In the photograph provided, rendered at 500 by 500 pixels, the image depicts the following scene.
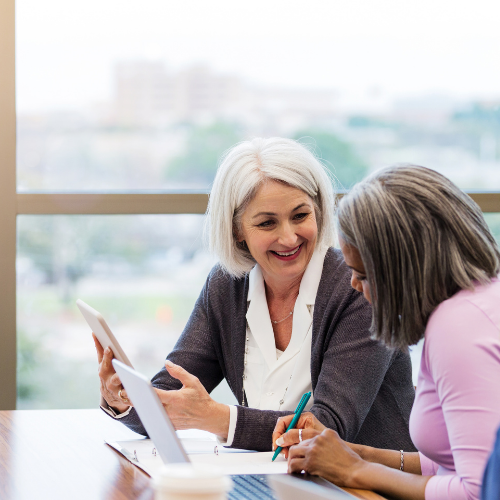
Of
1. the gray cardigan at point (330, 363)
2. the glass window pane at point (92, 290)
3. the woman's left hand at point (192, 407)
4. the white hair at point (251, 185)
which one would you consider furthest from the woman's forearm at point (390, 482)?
the glass window pane at point (92, 290)

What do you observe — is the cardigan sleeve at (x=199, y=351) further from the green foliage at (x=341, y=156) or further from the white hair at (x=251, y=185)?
the green foliage at (x=341, y=156)

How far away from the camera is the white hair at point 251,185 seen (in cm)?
181

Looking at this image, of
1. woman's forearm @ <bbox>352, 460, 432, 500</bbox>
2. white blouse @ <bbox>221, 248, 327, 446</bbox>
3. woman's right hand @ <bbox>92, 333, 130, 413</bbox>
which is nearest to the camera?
woman's forearm @ <bbox>352, 460, 432, 500</bbox>

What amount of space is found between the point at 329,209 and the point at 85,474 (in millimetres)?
990

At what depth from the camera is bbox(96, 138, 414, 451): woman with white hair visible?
1521mm

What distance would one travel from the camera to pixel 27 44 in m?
2.78

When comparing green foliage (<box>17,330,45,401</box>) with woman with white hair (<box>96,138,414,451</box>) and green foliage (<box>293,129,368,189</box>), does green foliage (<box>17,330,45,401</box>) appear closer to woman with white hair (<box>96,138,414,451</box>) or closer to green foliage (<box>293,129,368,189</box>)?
woman with white hair (<box>96,138,414,451</box>)

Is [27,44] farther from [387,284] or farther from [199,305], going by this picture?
[387,284]

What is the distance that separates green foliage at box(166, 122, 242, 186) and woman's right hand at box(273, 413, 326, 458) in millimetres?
1638

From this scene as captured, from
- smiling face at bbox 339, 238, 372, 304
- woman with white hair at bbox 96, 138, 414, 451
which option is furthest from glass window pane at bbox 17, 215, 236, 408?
smiling face at bbox 339, 238, 372, 304

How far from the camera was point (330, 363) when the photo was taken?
5.23 feet

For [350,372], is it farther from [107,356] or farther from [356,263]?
[107,356]

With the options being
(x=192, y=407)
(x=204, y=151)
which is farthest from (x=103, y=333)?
(x=204, y=151)

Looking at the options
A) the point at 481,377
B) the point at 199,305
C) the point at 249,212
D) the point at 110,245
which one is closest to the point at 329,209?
the point at 249,212
